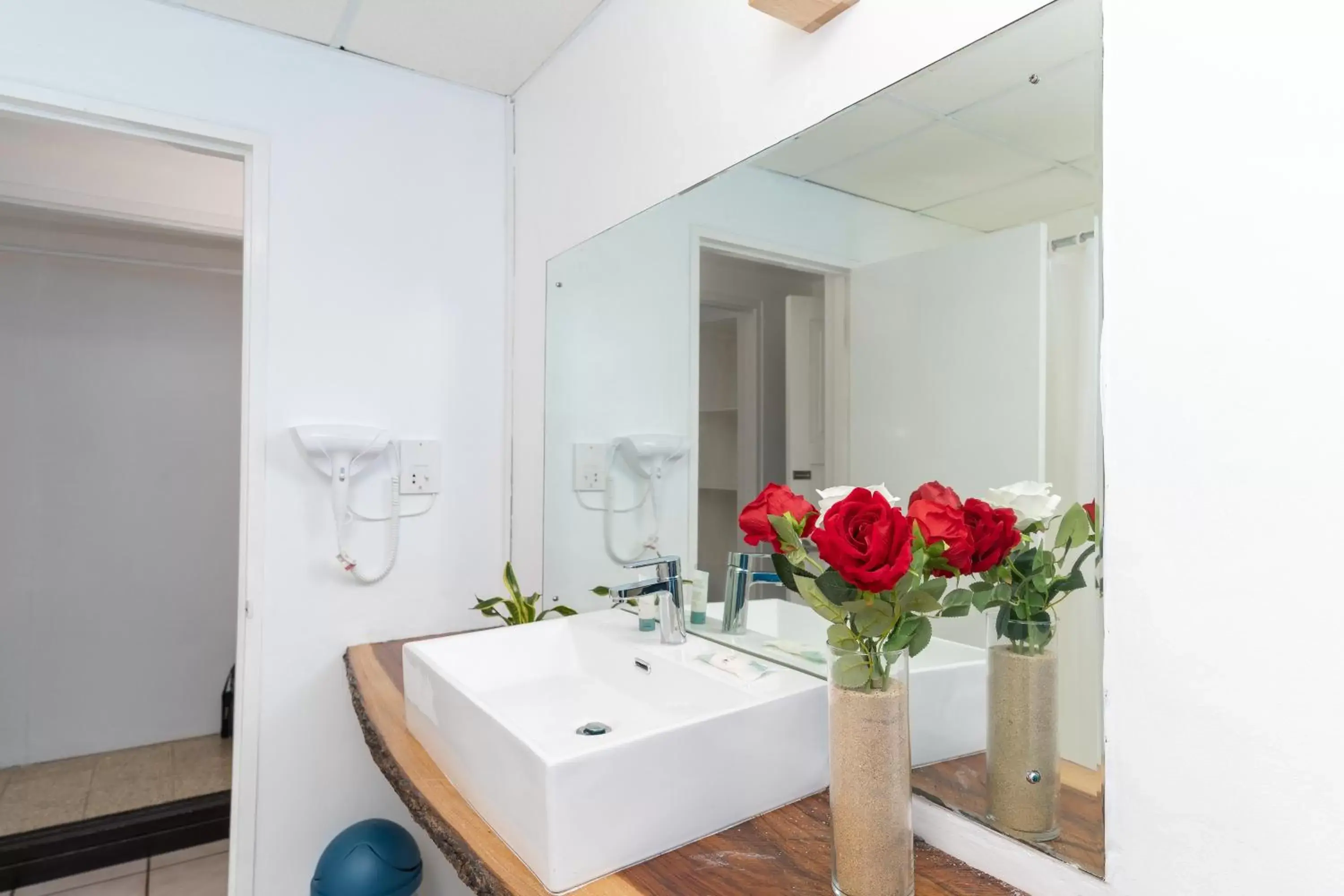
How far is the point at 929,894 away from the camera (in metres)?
0.76

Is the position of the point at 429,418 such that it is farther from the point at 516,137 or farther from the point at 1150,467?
the point at 1150,467

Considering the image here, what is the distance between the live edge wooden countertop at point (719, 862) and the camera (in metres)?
0.76

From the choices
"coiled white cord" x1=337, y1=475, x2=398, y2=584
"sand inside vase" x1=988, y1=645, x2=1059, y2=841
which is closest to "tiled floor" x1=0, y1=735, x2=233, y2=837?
"coiled white cord" x1=337, y1=475, x2=398, y2=584

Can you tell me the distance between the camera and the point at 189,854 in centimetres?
242

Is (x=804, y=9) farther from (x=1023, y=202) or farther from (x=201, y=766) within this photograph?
(x=201, y=766)

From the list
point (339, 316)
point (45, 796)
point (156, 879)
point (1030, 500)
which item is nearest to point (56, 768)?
point (45, 796)

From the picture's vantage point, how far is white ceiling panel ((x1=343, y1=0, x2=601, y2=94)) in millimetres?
1588

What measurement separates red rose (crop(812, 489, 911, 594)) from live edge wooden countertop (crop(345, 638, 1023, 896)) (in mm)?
334

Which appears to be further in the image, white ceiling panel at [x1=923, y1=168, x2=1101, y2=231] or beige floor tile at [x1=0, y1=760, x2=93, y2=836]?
beige floor tile at [x1=0, y1=760, x2=93, y2=836]

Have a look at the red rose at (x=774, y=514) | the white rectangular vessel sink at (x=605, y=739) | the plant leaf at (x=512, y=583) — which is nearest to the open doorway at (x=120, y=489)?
the plant leaf at (x=512, y=583)

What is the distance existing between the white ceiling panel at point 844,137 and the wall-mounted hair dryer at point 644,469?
1.66 ft

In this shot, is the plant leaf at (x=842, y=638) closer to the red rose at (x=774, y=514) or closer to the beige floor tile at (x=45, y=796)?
the red rose at (x=774, y=514)

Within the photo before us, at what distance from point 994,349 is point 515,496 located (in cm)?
138

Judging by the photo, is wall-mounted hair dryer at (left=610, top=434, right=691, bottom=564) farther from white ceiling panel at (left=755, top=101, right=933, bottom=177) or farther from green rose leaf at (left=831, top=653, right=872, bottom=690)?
green rose leaf at (left=831, top=653, right=872, bottom=690)
